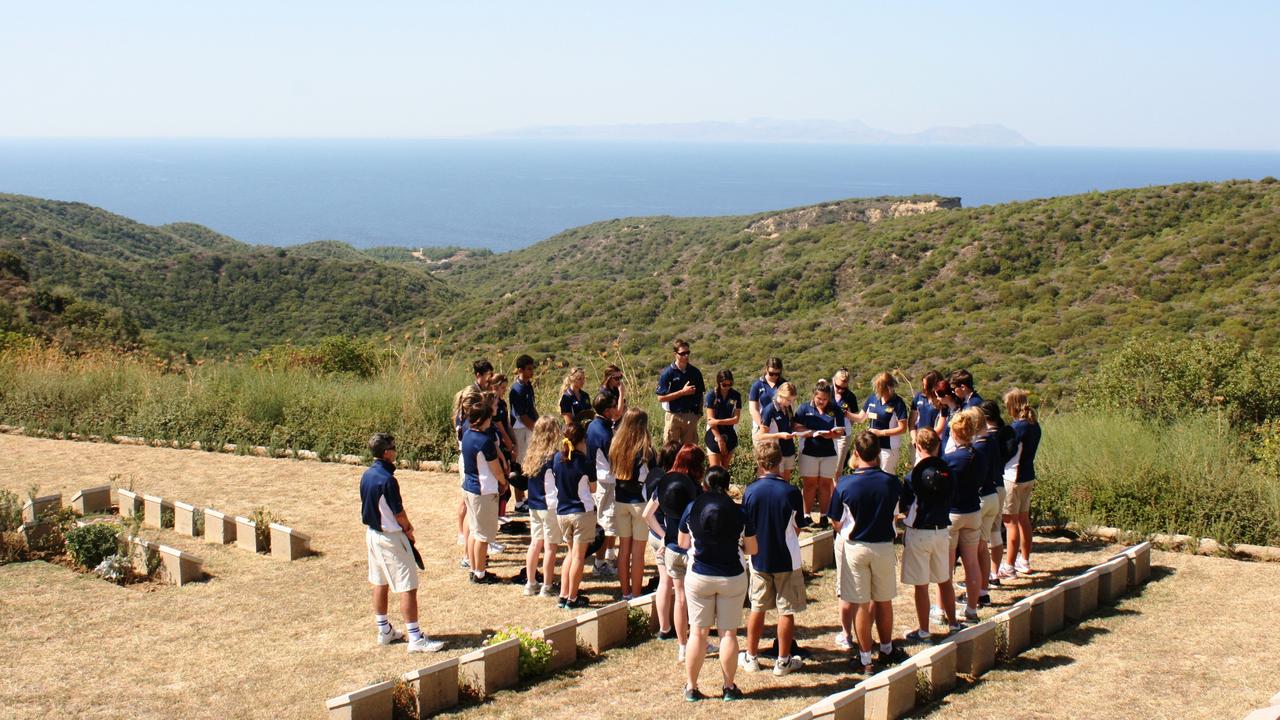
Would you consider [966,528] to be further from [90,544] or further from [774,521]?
[90,544]

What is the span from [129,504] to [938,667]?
818 centimetres

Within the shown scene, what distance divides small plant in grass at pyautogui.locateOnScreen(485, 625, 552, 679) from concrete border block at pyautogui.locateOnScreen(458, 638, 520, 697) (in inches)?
3.1

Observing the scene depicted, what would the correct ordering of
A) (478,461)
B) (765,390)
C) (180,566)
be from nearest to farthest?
(478,461) → (180,566) → (765,390)

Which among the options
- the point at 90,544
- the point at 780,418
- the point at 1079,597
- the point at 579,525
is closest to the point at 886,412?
the point at 780,418

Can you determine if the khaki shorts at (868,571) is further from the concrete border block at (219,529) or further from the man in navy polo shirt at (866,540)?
the concrete border block at (219,529)

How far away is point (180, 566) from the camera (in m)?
8.12

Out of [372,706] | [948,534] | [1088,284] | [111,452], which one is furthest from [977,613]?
[1088,284]

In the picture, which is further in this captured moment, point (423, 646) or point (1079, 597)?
point (1079, 597)

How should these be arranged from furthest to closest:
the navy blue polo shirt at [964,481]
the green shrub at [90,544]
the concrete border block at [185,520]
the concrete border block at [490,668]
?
the concrete border block at [185,520], the green shrub at [90,544], the navy blue polo shirt at [964,481], the concrete border block at [490,668]

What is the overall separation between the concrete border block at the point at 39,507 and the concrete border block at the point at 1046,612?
8.65 metres

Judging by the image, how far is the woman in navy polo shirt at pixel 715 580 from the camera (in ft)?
18.7

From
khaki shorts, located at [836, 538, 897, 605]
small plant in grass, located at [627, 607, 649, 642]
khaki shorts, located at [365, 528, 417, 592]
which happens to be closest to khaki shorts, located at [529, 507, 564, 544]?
small plant in grass, located at [627, 607, 649, 642]

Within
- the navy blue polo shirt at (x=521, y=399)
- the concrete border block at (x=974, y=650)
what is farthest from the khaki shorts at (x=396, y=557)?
the concrete border block at (x=974, y=650)

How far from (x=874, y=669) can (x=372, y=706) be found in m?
3.05
